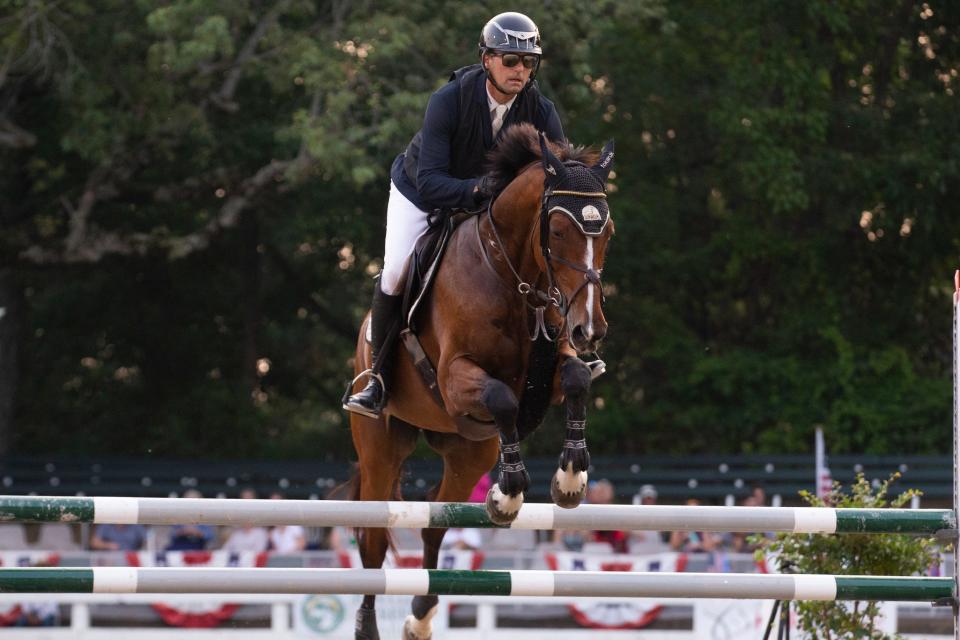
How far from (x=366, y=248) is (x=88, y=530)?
22.3 ft

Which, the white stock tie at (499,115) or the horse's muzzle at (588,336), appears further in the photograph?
the white stock tie at (499,115)

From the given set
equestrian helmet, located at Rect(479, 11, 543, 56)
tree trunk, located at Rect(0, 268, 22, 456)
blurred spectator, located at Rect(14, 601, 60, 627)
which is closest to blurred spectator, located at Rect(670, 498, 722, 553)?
blurred spectator, located at Rect(14, 601, 60, 627)

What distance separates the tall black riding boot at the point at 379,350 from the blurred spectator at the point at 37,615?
6.85 meters

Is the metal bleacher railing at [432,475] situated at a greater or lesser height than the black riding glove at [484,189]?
lesser

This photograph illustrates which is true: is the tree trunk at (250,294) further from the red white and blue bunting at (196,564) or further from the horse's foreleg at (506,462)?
the horse's foreleg at (506,462)

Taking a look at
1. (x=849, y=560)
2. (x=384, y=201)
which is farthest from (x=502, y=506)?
(x=384, y=201)

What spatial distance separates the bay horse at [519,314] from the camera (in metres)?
4.77

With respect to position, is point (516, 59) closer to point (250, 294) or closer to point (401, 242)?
point (401, 242)

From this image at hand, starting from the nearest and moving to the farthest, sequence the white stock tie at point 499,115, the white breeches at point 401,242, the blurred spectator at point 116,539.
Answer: the white stock tie at point 499,115 → the white breeches at point 401,242 → the blurred spectator at point 116,539

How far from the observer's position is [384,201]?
20.0 metres

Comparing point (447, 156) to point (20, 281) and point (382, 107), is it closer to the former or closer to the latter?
point (382, 107)

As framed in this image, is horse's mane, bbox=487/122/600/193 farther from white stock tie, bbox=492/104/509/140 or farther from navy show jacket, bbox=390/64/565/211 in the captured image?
white stock tie, bbox=492/104/509/140

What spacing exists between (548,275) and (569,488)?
0.72m

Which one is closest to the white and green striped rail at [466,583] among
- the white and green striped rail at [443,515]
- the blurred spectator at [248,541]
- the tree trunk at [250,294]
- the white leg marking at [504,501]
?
the white and green striped rail at [443,515]
